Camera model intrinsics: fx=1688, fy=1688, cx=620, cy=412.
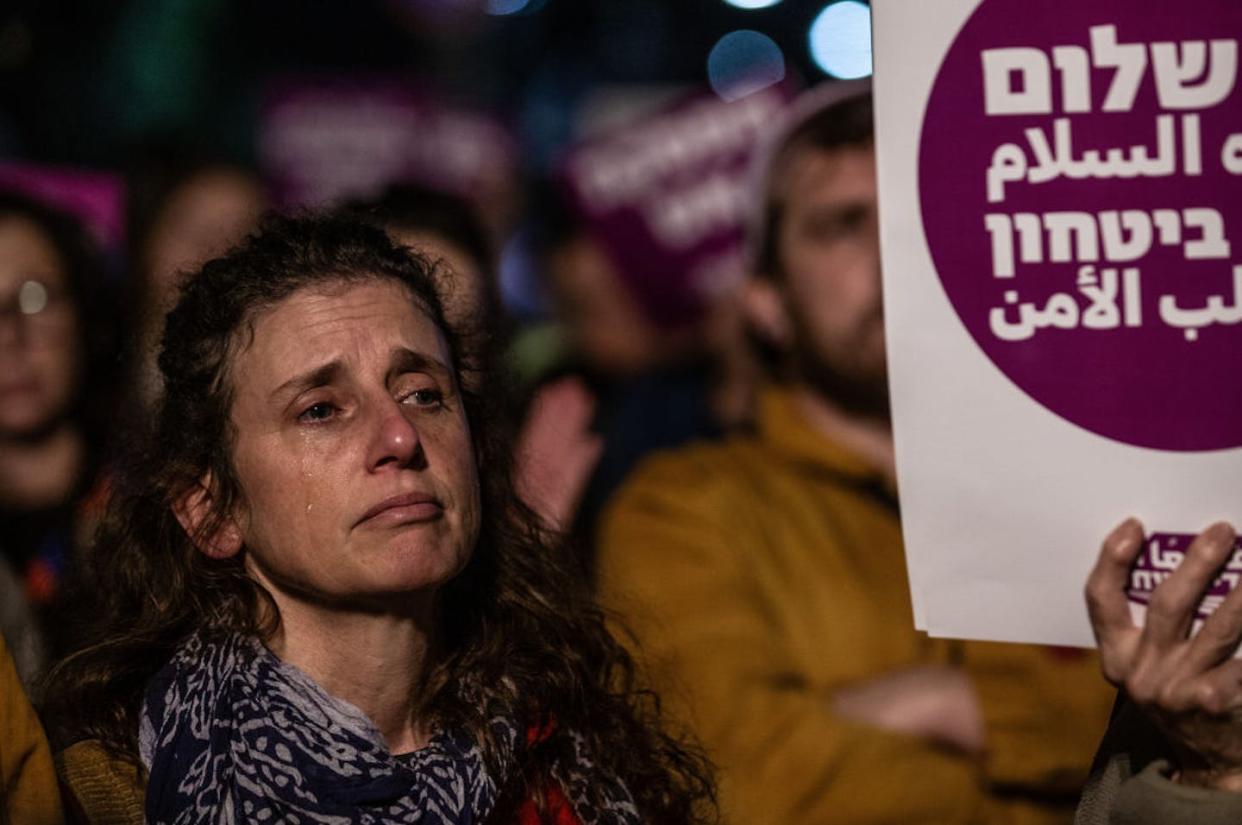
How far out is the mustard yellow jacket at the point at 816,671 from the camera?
3137 millimetres

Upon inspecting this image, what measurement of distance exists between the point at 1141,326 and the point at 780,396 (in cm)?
180

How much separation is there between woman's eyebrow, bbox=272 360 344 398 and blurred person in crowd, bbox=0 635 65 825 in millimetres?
445

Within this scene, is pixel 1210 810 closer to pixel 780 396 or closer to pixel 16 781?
pixel 16 781

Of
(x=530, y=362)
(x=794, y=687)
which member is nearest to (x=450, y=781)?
(x=794, y=687)

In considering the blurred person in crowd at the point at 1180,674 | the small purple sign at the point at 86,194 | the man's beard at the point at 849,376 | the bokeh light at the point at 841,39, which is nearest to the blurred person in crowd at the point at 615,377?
the man's beard at the point at 849,376

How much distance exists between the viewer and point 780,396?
11.8 ft

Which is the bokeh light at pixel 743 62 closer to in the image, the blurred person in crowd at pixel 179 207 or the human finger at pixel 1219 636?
the blurred person in crowd at pixel 179 207

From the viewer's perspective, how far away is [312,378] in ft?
6.81

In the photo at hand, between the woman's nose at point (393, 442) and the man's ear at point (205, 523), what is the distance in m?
0.27

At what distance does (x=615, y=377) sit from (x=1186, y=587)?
10.6 feet

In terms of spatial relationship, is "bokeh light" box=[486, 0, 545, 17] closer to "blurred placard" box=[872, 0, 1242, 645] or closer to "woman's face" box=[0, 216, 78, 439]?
"woman's face" box=[0, 216, 78, 439]

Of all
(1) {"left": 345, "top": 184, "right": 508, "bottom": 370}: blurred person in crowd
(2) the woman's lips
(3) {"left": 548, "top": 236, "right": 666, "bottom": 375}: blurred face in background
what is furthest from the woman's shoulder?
(3) {"left": 548, "top": 236, "right": 666, "bottom": 375}: blurred face in background

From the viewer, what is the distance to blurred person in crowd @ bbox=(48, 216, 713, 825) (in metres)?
2.02

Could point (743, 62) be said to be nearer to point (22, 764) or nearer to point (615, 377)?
point (615, 377)
